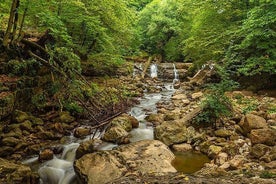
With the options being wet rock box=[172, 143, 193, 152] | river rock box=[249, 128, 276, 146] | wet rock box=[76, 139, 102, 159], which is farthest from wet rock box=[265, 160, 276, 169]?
wet rock box=[76, 139, 102, 159]

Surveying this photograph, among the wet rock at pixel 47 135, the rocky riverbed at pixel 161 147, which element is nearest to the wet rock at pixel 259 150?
the rocky riverbed at pixel 161 147

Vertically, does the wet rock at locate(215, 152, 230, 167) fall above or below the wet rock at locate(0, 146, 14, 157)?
above

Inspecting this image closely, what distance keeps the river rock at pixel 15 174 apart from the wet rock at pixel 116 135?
209 centimetres

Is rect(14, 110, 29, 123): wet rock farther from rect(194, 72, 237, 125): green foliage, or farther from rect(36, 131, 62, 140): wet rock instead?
rect(194, 72, 237, 125): green foliage

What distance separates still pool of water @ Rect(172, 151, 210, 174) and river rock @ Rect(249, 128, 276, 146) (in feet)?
3.74

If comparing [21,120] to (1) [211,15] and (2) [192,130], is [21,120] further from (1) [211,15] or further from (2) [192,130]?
(1) [211,15]

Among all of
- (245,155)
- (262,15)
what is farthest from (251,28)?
(245,155)

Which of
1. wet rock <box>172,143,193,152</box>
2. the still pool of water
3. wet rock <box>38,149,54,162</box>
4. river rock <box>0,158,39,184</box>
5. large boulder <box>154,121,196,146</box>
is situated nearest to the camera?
river rock <box>0,158,39,184</box>

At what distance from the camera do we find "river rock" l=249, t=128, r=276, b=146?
5.39 metres

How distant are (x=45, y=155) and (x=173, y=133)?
3.25m

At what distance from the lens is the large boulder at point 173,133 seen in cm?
647

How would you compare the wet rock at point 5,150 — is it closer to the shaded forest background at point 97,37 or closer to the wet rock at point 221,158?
the shaded forest background at point 97,37

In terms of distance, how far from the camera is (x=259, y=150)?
16.9ft

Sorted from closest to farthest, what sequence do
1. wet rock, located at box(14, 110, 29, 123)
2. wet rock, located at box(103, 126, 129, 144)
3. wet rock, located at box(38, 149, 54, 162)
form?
wet rock, located at box(38, 149, 54, 162), wet rock, located at box(103, 126, 129, 144), wet rock, located at box(14, 110, 29, 123)
